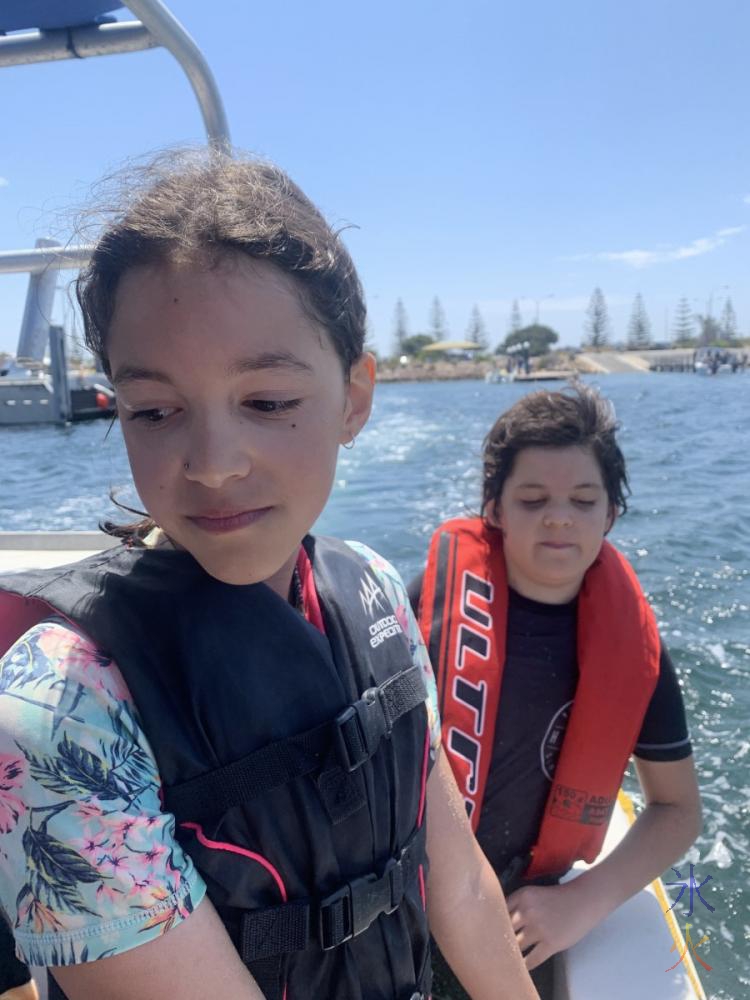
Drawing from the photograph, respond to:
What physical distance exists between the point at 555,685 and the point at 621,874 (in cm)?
40

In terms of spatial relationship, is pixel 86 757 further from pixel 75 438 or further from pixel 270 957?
pixel 75 438

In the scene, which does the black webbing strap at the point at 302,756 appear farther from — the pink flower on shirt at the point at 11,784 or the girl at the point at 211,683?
the pink flower on shirt at the point at 11,784

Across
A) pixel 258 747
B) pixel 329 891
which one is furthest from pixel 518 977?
pixel 258 747

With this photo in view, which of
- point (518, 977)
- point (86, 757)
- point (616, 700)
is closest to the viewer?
point (86, 757)

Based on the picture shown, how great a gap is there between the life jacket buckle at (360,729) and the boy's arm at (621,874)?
79 centimetres

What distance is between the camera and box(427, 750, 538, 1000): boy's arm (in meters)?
1.09

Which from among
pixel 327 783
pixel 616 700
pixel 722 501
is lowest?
pixel 722 501

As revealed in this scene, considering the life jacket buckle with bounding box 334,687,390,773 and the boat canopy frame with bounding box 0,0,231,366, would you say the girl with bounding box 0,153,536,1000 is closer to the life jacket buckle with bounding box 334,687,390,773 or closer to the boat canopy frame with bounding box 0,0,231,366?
the life jacket buckle with bounding box 334,687,390,773

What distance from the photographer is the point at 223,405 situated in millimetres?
802

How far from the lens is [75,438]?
18.4 m

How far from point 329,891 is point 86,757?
365 millimetres

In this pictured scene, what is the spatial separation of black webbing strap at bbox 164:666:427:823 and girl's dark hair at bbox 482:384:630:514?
0.89 meters

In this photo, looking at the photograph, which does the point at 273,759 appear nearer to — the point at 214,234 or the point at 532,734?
the point at 214,234

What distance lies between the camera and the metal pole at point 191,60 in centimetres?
161
